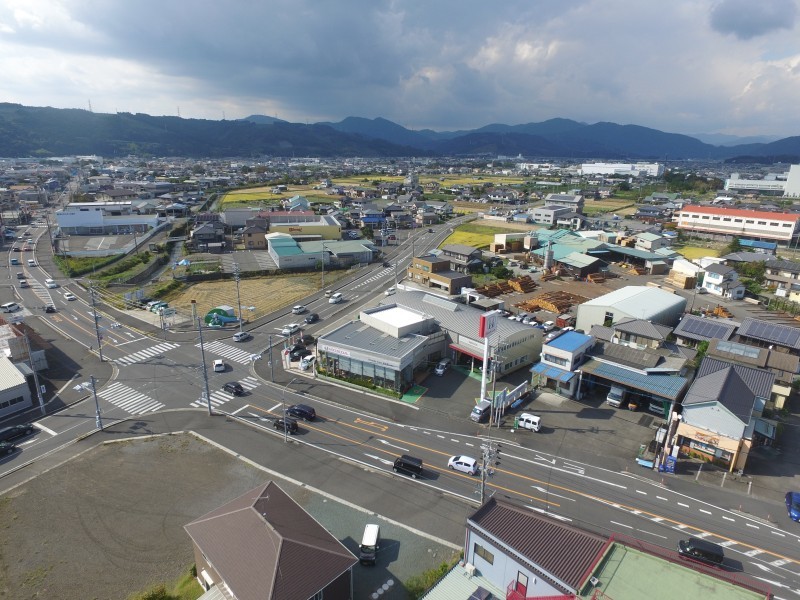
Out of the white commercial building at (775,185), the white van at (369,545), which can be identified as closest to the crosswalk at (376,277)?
the white van at (369,545)

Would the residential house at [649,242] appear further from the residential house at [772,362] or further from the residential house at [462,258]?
the residential house at [772,362]

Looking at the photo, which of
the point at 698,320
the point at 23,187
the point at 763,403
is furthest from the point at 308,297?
the point at 23,187

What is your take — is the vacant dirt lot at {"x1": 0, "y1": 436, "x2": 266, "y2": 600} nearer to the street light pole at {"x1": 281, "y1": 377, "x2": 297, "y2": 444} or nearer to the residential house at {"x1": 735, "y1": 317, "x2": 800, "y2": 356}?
the street light pole at {"x1": 281, "y1": 377, "x2": 297, "y2": 444}

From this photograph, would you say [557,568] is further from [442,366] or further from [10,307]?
[10,307]

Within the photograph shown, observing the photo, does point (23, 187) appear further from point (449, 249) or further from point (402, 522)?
point (402, 522)

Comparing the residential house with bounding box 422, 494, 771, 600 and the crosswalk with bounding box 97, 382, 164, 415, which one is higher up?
Result: the residential house with bounding box 422, 494, 771, 600

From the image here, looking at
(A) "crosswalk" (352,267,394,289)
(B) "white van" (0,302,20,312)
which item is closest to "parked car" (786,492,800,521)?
(A) "crosswalk" (352,267,394,289)
